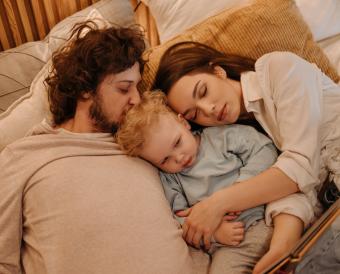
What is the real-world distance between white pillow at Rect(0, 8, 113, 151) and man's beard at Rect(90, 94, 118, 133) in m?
0.21

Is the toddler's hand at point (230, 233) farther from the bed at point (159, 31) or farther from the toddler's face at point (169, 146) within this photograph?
the toddler's face at point (169, 146)

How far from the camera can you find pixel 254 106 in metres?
1.29

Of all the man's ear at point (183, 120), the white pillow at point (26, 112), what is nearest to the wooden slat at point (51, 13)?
the white pillow at point (26, 112)

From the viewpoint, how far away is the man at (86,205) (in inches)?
37.5

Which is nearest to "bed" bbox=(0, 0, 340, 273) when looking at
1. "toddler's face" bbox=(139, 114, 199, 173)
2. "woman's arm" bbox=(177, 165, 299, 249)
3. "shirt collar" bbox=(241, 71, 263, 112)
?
"woman's arm" bbox=(177, 165, 299, 249)

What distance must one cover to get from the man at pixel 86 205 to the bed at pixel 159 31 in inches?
6.7

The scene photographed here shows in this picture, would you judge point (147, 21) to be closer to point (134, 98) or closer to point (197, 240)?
point (134, 98)

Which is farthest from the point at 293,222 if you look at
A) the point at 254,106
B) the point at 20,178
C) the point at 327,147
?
the point at 20,178

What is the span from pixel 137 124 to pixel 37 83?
52 cm

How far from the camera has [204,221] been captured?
1.08 meters

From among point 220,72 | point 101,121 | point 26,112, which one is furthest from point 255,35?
point 26,112

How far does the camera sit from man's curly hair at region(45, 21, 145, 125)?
51.9 inches

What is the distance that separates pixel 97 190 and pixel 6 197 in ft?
→ 0.91

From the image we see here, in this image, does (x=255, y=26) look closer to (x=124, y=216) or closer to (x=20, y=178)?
(x=124, y=216)
